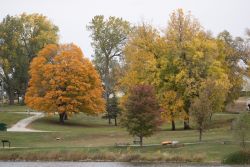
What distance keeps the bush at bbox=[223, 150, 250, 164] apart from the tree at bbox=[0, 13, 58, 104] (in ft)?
259

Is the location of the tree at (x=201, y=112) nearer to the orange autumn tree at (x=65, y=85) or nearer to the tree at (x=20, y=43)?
the orange autumn tree at (x=65, y=85)

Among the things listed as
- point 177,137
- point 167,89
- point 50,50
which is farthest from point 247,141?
point 50,50

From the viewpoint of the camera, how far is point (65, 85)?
8994cm

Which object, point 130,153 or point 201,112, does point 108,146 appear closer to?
point 130,153

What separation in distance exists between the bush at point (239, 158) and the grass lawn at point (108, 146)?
198 centimetres

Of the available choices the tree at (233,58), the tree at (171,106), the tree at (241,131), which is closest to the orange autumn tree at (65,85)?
the tree at (171,106)

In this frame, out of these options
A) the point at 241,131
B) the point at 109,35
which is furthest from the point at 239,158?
the point at 109,35

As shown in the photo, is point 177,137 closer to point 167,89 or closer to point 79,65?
point 167,89

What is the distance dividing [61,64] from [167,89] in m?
20.3

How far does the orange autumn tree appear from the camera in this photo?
8886cm

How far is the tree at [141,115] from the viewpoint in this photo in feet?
187

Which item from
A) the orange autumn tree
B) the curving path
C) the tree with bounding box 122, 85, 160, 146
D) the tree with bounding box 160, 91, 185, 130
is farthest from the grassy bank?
the orange autumn tree

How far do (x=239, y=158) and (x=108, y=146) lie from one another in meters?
15.2

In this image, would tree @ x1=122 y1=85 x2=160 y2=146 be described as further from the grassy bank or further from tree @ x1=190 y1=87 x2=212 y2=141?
tree @ x1=190 y1=87 x2=212 y2=141
